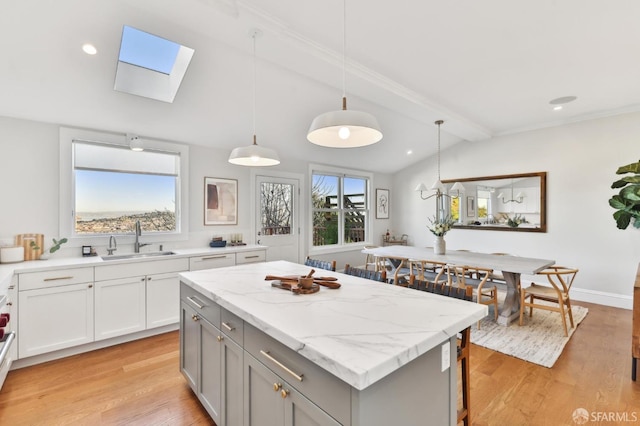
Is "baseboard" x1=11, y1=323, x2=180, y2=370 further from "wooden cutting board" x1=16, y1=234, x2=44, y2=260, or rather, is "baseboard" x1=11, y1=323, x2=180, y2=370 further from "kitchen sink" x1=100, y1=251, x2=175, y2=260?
"wooden cutting board" x1=16, y1=234, x2=44, y2=260

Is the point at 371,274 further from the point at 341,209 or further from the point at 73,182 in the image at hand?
the point at 341,209

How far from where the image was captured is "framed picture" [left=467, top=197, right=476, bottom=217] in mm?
5537

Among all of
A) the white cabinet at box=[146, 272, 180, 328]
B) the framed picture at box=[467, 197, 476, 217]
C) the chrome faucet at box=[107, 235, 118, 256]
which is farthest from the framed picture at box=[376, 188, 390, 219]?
the chrome faucet at box=[107, 235, 118, 256]

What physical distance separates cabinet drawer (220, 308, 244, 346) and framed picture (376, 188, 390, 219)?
519 centimetres

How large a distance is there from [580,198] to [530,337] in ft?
8.73

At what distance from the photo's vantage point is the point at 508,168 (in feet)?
16.8

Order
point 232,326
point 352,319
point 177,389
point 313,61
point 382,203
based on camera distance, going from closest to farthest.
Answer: point 352,319
point 232,326
point 177,389
point 313,61
point 382,203

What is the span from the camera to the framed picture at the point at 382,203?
6504mm

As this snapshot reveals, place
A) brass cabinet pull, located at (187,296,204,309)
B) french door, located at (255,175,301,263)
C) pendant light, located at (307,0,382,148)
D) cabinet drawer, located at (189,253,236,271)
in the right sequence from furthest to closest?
french door, located at (255,175,301,263), cabinet drawer, located at (189,253,236,271), brass cabinet pull, located at (187,296,204,309), pendant light, located at (307,0,382,148)

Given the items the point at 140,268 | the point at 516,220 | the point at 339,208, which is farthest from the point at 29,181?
the point at 516,220

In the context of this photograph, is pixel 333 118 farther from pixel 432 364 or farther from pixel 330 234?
pixel 330 234

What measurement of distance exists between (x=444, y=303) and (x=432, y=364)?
41cm

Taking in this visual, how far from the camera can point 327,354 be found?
0.96 m

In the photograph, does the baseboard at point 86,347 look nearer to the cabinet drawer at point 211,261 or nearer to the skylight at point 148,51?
the cabinet drawer at point 211,261
